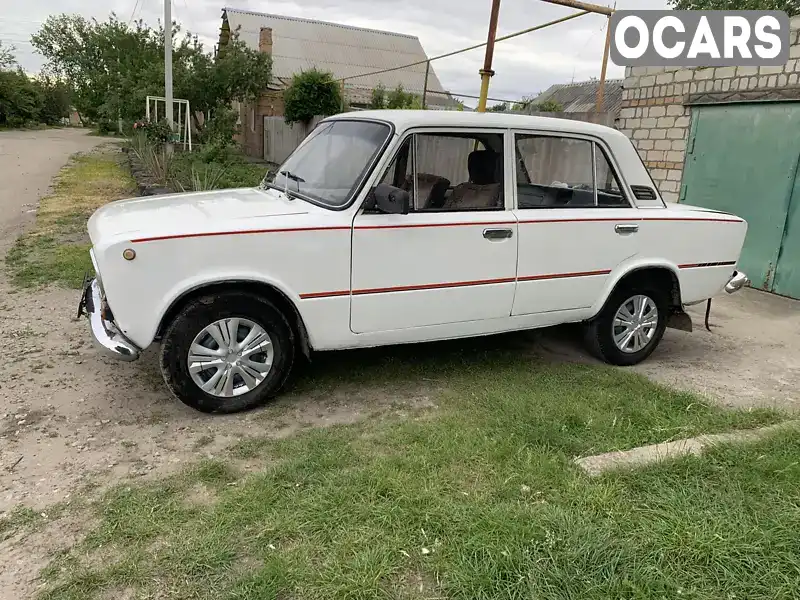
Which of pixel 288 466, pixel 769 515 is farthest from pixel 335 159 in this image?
pixel 769 515

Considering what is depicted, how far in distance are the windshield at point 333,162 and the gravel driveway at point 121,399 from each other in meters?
1.42

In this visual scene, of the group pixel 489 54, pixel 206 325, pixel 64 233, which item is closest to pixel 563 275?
pixel 206 325

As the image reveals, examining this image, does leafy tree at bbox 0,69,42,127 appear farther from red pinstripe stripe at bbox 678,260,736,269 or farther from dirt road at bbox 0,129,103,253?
red pinstripe stripe at bbox 678,260,736,269

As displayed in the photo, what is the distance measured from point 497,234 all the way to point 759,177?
17.5 ft

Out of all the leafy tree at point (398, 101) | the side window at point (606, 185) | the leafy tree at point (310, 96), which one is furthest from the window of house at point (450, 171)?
the leafy tree at point (398, 101)

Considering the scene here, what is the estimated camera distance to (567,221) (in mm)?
4645

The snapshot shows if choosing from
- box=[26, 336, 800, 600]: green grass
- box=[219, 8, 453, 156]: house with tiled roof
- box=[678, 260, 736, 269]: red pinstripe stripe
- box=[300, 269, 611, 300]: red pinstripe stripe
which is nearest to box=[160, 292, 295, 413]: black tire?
box=[300, 269, 611, 300]: red pinstripe stripe

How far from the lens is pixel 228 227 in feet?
12.3

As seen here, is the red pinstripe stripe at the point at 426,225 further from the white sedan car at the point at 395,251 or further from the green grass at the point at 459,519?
the green grass at the point at 459,519

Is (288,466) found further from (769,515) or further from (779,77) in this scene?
(779,77)

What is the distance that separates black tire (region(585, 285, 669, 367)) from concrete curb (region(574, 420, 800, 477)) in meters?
1.37

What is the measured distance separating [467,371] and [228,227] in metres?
2.19

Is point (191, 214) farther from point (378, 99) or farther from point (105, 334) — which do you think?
point (378, 99)

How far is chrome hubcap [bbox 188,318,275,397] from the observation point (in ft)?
12.8
